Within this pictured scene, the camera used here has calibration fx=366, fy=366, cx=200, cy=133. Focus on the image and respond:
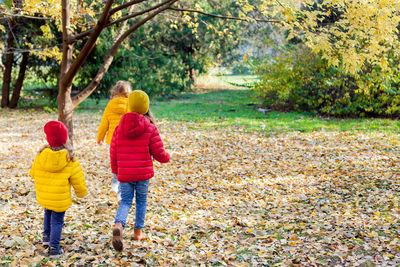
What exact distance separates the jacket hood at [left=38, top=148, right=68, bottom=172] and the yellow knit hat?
0.78 meters

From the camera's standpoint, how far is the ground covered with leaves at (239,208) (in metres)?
3.68

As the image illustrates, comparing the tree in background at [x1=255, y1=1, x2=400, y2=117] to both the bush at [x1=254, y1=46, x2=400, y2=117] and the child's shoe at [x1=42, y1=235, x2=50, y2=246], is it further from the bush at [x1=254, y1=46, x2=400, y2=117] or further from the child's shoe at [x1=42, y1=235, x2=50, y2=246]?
the child's shoe at [x1=42, y1=235, x2=50, y2=246]

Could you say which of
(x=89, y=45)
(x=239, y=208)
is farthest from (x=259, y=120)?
(x=89, y=45)

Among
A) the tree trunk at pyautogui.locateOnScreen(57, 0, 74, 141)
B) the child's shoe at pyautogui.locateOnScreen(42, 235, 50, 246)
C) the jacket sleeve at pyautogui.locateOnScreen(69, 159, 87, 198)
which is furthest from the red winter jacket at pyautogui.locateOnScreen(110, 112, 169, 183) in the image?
the tree trunk at pyautogui.locateOnScreen(57, 0, 74, 141)

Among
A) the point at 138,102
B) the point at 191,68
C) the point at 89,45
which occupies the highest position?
the point at 191,68

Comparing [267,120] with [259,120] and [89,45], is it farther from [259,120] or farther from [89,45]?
[89,45]

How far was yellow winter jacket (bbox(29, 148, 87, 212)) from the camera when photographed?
3.34 m

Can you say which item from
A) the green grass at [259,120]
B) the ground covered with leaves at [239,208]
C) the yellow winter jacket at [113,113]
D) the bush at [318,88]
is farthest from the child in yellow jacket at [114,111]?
the bush at [318,88]

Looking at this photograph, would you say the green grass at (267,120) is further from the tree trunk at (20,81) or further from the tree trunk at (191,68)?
the tree trunk at (191,68)

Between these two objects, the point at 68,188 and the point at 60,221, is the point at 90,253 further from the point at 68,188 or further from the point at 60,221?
the point at 68,188

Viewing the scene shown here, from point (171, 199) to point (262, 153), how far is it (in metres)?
3.43

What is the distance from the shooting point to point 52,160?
3326 mm

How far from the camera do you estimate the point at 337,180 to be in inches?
244

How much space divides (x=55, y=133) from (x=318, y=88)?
38.7ft
